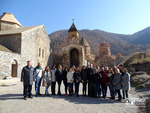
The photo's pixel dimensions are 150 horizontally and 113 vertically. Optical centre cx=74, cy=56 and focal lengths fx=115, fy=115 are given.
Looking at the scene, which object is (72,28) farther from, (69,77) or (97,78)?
(97,78)

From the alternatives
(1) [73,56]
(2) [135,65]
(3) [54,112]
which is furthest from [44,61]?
(3) [54,112]

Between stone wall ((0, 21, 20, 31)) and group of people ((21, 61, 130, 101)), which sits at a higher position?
stone wall ((0, 21, 20, 31))

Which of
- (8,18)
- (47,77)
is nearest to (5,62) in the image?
A: (47,77)

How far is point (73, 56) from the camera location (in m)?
20.5

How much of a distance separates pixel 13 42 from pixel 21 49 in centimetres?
151

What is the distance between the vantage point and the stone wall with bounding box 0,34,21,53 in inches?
562

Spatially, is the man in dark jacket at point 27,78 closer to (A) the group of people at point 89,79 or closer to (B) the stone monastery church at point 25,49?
(A) the group of people at point 89,79

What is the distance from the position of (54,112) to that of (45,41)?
57.1ft

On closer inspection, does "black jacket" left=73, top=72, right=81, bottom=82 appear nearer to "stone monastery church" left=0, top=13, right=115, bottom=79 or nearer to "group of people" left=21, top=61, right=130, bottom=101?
"group of people" left=21, top=61, right=130, bottom=101

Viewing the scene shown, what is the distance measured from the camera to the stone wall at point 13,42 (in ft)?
46.9

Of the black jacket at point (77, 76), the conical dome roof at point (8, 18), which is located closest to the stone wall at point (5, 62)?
the black jacket at point (77, 76)

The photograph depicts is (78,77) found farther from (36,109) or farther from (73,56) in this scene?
(73,56)

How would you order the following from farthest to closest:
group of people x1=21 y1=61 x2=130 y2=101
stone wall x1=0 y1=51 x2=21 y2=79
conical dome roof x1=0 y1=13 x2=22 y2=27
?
conical dome roof x1=0 y1=13 x2=22 y2=27 < stone wall x1=0 y1=51 x2=21 y2=79 < group of people x1=21 y1=61 x2=130 y2=101

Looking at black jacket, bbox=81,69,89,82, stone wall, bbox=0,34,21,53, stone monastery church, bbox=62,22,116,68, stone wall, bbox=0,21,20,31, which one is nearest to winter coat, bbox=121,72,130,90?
black jacket, bbox=81,69,89,82
